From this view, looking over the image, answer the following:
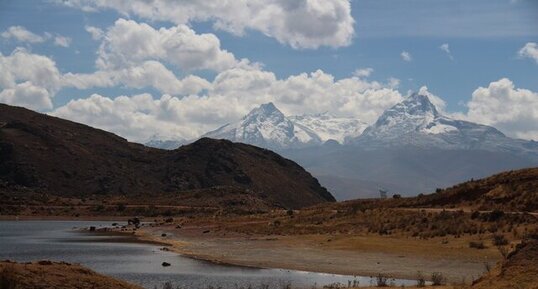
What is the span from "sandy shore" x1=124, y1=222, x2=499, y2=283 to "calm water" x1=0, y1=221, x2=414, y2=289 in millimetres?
2367

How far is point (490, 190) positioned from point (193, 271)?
33.3m

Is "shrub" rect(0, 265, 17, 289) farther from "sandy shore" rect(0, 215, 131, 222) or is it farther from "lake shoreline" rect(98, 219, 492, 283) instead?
"sandy shore" rect(0, 215, 131, 222)

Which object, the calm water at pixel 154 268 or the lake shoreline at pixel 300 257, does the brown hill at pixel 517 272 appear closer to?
the lake shoreline at pixel 300 257

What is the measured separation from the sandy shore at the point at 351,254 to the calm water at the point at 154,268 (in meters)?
2.37

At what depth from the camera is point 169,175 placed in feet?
638

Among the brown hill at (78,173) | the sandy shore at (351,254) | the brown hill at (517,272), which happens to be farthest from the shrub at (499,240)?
the brown hill at (78,173)

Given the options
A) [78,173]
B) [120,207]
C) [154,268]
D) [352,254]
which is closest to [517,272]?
[352,254]

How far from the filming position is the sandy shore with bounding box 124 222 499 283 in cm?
3700

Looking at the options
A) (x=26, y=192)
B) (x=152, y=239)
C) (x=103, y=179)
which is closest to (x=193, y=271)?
(x=152, y=239)

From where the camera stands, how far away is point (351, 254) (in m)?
44.5

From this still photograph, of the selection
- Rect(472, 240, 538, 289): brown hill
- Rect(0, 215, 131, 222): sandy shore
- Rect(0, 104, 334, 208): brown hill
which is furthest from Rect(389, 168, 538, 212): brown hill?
Rect(0, 104, 334, 208): brown hill

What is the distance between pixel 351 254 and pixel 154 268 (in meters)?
13.9

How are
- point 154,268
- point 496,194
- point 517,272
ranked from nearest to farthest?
point 517,272, point 154,268, point 496,194

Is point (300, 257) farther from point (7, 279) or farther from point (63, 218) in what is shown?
point (63, 218)
